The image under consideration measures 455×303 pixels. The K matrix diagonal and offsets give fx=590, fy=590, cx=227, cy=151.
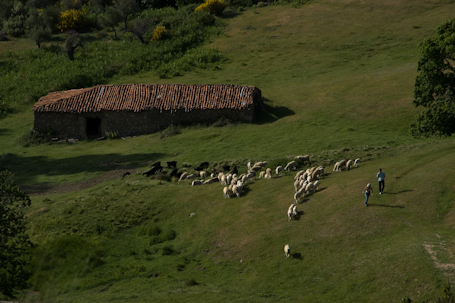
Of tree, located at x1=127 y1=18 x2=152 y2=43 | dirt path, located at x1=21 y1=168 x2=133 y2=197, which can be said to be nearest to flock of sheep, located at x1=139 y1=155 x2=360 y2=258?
dirt path, located at x1=21 y1=168 x2=133 y2=197

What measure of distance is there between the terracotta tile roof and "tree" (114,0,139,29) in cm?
3229

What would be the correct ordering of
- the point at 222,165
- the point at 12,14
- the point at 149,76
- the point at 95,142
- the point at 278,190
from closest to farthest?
1. the point at 278,190
2. the point at 222,165
3. the point at 95,142
4. the point at 149,76
5. the point at 12,14

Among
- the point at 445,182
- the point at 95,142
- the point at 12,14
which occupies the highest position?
the point at 12,14

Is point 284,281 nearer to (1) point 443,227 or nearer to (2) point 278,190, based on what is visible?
(1) point 443,227

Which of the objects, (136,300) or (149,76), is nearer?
(136,300)

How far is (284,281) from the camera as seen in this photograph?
2273cm

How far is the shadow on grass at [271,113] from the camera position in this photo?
52.0 metres

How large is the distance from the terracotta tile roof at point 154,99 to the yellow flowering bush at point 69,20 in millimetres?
37197

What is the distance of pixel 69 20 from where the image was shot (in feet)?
294

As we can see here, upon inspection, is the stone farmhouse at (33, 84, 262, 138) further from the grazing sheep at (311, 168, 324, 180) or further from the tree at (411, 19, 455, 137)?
the tree at (411, 19, 455, 137)

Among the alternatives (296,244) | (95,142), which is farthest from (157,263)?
(95,142)

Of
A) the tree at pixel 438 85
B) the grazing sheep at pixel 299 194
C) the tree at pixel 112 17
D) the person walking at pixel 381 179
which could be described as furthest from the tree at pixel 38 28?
the person walking at pixel 381 179

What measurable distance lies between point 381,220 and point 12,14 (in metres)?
82.8

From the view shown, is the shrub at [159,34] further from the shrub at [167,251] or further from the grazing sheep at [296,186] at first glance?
the shrub at [167,251]
